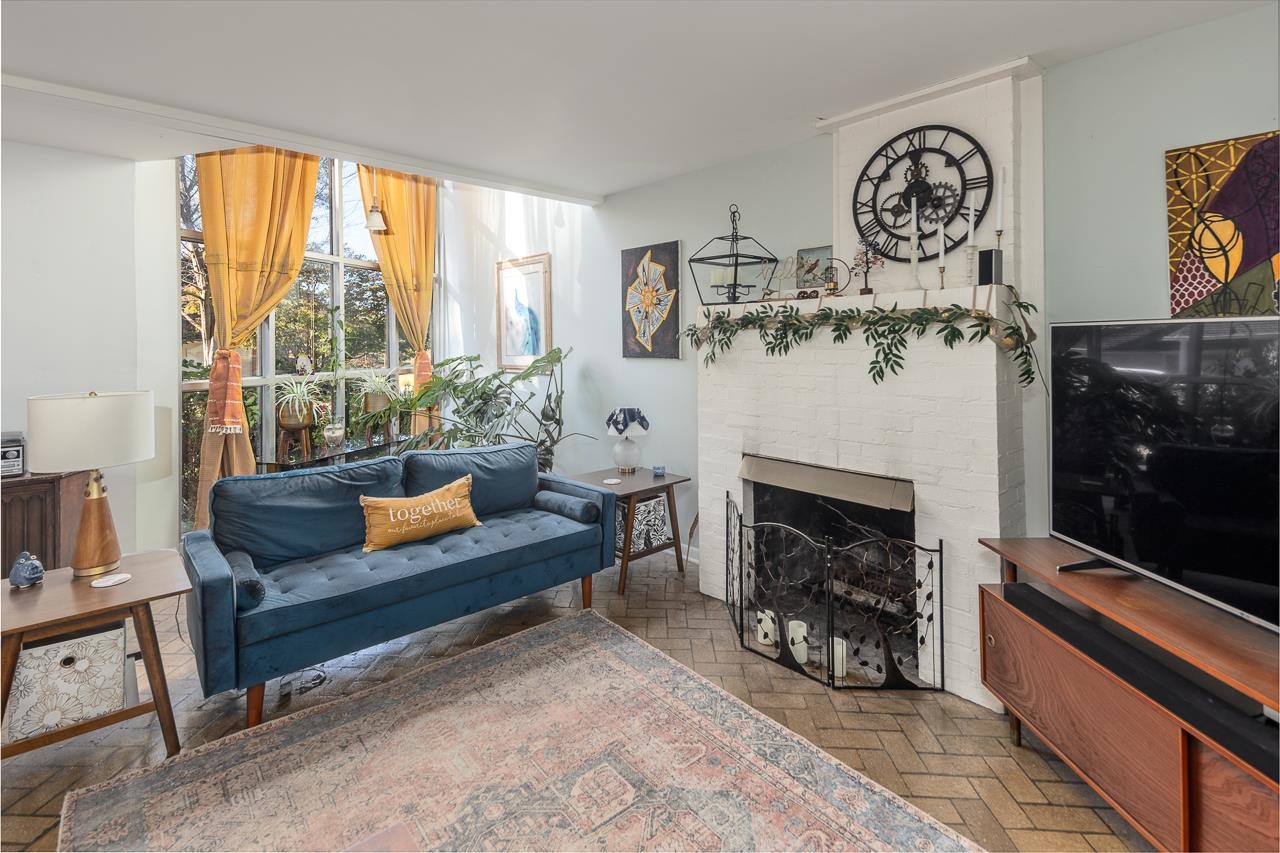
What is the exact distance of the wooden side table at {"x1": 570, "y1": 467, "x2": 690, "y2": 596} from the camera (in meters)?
3.76

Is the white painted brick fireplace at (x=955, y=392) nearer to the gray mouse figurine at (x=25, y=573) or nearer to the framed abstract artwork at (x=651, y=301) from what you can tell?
the framed abstract artwork at (x=651, y=301)

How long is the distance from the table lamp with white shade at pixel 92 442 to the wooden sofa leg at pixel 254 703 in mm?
703

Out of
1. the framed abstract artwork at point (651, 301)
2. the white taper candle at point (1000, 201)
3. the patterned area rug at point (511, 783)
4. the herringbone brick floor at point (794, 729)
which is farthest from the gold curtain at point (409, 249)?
the white taper candle at point (1000, 201)

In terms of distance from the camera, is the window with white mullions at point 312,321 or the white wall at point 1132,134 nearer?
the white wall at point 1132,134

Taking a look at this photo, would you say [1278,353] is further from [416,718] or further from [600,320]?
[600,320]

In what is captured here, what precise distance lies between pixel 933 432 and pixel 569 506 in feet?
6.18

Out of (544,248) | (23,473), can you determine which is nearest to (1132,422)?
(544,248)

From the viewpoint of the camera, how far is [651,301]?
4297 mm

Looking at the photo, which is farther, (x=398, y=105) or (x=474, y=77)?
(x=398, y=105)

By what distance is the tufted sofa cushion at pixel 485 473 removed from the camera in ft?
11.2

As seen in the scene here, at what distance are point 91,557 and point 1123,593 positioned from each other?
11.4ft

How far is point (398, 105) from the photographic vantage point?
286 cm

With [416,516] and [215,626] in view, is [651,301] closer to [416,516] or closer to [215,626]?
[416,516]

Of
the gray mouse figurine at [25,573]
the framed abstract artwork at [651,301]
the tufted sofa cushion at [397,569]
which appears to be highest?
the framed abstract artwork at [651,301]
